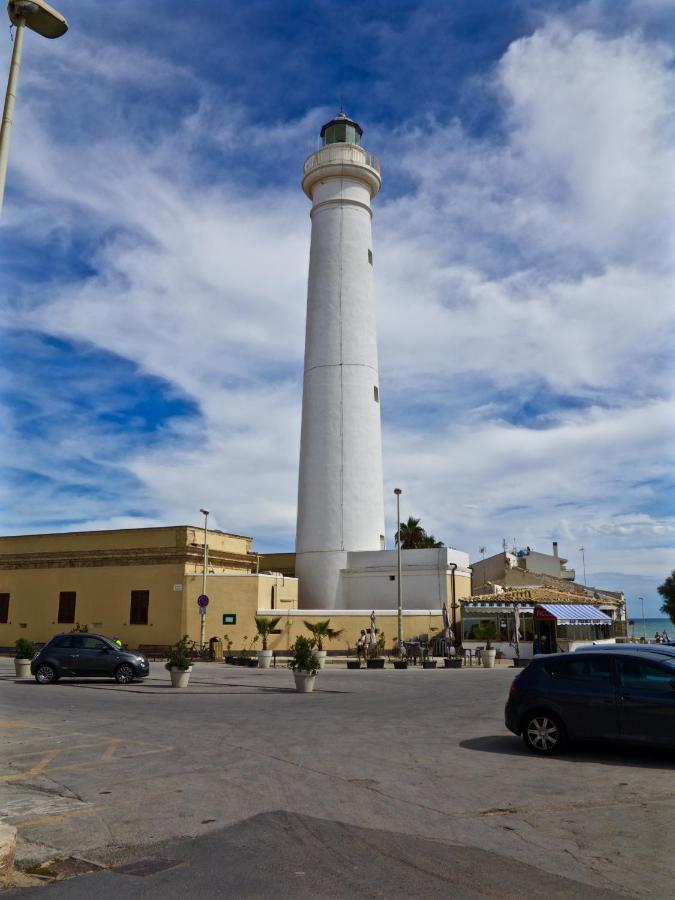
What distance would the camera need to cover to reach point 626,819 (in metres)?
7.29

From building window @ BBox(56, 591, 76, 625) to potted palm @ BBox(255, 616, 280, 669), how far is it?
968cm

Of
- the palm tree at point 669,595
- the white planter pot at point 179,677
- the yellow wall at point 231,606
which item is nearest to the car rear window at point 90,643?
the white planter pot at point 179,677

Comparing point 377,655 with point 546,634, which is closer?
point 377,655

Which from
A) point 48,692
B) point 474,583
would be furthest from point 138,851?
point 474,583

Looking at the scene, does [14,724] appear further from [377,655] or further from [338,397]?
[338,397]

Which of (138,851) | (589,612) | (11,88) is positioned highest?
(11,88)

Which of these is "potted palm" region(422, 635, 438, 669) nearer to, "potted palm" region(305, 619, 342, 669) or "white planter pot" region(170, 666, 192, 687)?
"potted palm" region(305, 619, 342, 669)

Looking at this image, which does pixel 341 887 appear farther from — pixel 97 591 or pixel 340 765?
pixel 97 591

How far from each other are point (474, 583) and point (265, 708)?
4309 cm

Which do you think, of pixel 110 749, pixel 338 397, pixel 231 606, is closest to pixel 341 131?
pixel 338 397

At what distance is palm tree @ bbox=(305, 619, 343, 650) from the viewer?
108 ft

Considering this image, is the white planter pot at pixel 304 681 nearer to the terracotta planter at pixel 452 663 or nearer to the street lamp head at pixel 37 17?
the terracotta planter at pixel 452 663

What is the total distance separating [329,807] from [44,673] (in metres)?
16.7

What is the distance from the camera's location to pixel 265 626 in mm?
31812
